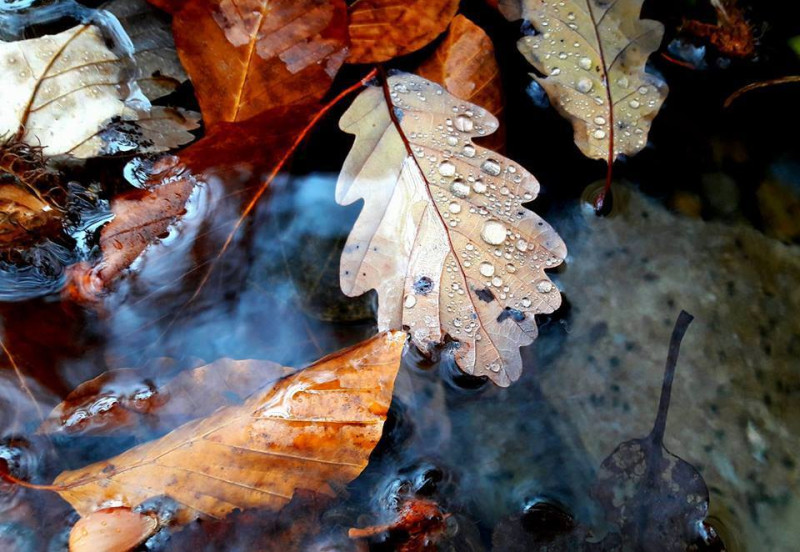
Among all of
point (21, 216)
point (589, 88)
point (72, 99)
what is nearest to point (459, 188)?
point (589, 88)

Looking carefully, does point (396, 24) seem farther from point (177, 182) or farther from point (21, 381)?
point (21, 381)

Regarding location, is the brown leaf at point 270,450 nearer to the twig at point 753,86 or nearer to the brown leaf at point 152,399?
the brown leaf at point 152,399

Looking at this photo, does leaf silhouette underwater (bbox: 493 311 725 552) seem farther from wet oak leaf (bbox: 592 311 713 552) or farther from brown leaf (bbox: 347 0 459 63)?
brown leaf (bbox: 347 0 459 63)

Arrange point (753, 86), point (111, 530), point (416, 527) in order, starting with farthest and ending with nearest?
point (753, 86)
point (416, 527)
point (111, 530)

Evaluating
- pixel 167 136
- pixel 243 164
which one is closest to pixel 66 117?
pixel 167 136

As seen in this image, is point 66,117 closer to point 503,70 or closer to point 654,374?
point 503,70

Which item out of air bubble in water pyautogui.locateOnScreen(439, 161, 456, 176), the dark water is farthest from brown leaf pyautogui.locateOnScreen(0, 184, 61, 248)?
air bubble in water pyautogui.locateOnScreen(439, 161, 456, 176)

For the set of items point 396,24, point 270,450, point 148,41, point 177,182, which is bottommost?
point 270,450
